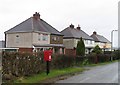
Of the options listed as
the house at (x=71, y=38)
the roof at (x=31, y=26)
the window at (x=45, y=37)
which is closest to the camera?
the roof at (x=31, y=26)

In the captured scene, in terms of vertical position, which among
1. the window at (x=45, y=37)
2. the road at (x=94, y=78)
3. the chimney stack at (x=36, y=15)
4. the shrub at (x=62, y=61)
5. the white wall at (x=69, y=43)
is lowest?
the road at (x=94, y=78)

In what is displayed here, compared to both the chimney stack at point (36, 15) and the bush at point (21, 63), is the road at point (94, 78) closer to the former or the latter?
the bush at point (21, 63)

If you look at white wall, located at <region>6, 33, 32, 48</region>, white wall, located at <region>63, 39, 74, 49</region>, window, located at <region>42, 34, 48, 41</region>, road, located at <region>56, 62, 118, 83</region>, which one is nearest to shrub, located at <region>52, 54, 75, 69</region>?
road, located at <region>56, 62, 118, 83</region>

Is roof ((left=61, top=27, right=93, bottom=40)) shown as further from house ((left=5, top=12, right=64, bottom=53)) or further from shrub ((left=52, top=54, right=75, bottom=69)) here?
shrub ((left=52, top=54, right=75, bottom=69))

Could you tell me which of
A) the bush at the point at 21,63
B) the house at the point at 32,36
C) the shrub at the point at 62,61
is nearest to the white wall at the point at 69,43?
the house at the point at 32,36

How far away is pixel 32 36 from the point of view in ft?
179

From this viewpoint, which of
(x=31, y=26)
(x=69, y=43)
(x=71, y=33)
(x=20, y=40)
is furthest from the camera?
(x=71, y=33)

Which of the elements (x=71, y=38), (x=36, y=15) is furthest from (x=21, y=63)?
(x=71, y=38)

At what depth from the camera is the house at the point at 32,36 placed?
54.9 m

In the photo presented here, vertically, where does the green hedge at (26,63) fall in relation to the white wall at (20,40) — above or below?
below

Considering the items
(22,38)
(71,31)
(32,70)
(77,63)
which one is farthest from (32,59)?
(71,31)

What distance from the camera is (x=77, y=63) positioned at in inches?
1538

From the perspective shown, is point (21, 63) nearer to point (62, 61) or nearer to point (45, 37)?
point (62, 61)

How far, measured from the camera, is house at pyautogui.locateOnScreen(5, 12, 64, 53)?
5494cm
